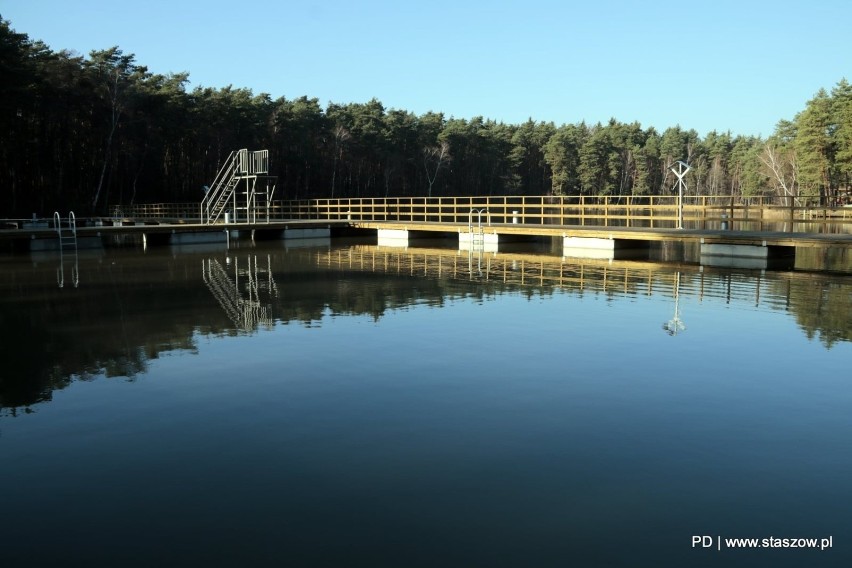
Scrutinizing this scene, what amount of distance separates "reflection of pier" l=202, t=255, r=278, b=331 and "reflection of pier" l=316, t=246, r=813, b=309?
2297mm

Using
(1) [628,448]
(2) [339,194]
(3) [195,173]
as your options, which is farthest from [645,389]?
(2) [339,194]

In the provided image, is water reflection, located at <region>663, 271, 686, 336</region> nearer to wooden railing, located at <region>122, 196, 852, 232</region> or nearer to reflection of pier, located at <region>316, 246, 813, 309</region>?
reflection of pier, located at <region>316, 246, 813, 309</region>

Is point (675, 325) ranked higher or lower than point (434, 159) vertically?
lower

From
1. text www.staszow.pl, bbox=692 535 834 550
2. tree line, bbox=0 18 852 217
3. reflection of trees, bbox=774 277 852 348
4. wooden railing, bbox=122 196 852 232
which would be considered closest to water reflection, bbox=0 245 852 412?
reflection of trees, bbox=774 277 852 348

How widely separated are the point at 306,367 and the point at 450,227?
21272 millimetres

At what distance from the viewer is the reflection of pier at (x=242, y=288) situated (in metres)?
11.5

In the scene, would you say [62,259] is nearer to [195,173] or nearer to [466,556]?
[466,556]

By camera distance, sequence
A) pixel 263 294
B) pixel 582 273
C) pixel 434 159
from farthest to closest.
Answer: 1. pixel 434 159
2. pixel 582 273
3. pixel 263 294

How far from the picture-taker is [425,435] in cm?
576

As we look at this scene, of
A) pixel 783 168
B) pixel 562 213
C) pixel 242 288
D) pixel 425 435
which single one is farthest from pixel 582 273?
pixel 783 168

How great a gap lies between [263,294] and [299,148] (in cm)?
5558

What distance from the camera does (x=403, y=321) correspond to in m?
11.0

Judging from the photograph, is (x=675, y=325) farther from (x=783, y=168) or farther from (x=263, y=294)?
(x=783, y=168)

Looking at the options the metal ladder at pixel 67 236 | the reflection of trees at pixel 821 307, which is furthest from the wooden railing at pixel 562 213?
the metal ladder at pixel 67 236
